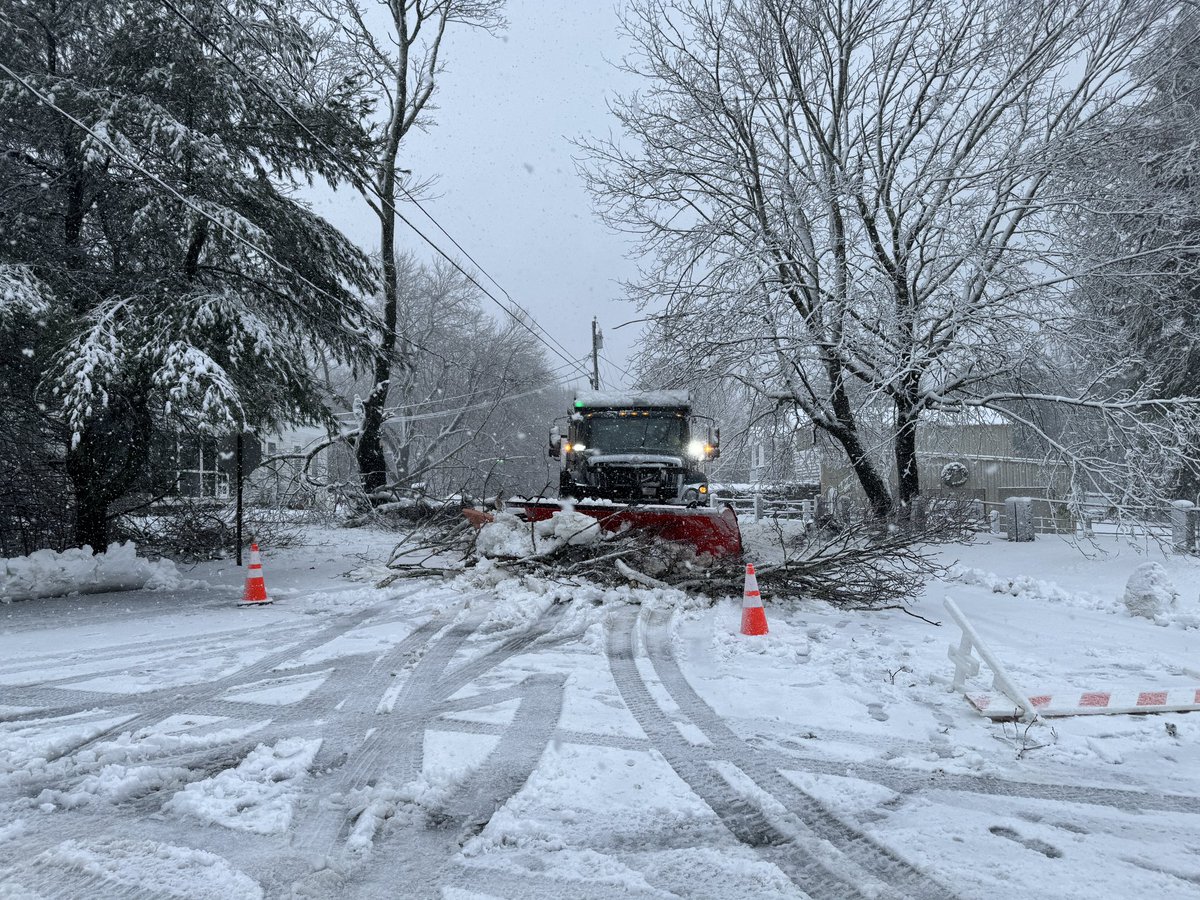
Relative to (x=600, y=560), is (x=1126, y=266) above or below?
above

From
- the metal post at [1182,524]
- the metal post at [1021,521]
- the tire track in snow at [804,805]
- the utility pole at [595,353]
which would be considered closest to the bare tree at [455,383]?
the utility pole at [595,353]

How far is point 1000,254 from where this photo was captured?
13.1 metres

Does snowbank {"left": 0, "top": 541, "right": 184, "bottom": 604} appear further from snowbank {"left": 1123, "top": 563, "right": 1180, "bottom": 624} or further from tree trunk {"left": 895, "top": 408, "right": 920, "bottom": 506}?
tree trunk {"left": 895, "top": 408, "right": 920, "bottom": 506}

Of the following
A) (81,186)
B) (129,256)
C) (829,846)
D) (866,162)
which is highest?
(866,162)

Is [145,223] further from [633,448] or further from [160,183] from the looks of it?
[633,448]

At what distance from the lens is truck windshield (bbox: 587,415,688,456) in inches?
470

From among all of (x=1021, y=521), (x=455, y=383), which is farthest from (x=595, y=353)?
(x=1021, y=521)

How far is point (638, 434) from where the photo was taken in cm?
1201

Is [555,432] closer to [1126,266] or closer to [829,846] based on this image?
[829,846]

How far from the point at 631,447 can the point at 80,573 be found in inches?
311

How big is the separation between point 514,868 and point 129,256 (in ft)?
34.5

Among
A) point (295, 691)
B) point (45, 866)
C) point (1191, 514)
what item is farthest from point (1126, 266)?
point (45, 866)

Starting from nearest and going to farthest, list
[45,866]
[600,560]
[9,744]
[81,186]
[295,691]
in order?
[45,866] → [9,744] → [295,691] → [600,560] → [81,186]

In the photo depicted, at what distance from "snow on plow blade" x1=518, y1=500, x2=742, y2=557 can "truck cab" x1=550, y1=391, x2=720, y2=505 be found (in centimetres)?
204
